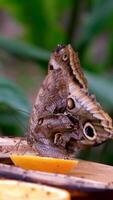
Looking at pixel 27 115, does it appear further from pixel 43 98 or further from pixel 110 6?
pixel 110 6

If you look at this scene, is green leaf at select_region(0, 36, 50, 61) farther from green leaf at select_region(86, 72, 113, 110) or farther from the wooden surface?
the wooden surface

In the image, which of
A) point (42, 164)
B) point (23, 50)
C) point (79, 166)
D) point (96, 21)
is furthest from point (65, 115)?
point (96, 21)

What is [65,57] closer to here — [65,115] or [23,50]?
[65,115]

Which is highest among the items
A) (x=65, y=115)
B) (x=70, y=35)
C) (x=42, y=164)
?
(x=70, y=35)

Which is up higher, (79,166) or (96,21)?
(96,21)

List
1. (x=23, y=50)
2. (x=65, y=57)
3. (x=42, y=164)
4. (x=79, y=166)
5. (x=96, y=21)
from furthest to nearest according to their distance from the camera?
(x=96, y=21) → (x=23, y=50) → (x=65, y=57) → (x=79, y=166) → (x=42, y=164)

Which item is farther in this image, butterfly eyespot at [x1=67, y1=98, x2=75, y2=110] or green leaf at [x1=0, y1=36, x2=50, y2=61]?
green leaf at [x1=0, y1=36, x2=50, y2=61]

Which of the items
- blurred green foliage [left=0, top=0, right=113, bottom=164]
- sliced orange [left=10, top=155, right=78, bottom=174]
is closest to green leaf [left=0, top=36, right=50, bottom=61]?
blurred green foliage [left=0, top=0, right=113, bottom=164]

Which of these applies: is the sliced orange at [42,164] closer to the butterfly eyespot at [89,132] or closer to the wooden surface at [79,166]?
the wooden surface at [79,166]
